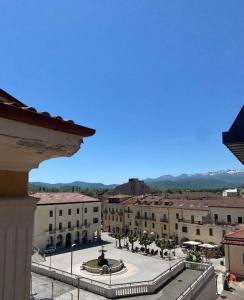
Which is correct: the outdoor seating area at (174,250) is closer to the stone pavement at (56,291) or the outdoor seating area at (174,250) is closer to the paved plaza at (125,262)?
the paved plaza at (125,262)

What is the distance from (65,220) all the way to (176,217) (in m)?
18.3

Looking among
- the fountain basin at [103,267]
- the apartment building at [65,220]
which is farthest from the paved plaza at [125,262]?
the apartment building at [65,220]

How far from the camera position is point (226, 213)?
46.9 m

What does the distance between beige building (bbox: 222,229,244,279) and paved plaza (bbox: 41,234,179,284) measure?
5.98 meters

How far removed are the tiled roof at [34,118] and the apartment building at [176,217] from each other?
151ft

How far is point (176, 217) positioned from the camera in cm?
5269

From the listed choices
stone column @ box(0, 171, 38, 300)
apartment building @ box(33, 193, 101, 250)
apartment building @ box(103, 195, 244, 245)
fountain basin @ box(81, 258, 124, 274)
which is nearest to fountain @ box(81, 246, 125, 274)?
fountain basin @ box(81, 258, 124, 274)

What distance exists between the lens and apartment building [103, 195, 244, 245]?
153ft

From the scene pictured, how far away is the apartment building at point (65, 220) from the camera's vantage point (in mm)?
44344

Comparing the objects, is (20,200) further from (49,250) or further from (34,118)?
(49,250)

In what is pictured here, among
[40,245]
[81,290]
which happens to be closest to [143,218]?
[40,245]

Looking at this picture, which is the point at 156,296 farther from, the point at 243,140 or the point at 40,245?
the point at 40,245

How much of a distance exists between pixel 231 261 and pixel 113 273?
10989 mm

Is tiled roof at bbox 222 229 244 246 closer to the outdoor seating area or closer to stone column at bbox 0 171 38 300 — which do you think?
the outdoor seating area
